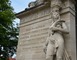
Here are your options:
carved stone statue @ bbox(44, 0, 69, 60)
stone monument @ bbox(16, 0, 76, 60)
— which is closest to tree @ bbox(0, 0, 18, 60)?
stone monument @ bbox(16, 0, 76, 60)

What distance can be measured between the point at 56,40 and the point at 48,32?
115 centimetres

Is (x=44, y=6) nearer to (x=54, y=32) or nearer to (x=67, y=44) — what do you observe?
(x=54, y=32)

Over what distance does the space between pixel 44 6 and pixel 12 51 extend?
13.5 meters

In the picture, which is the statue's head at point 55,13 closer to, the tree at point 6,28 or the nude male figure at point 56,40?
the nude male figure at point 56,40

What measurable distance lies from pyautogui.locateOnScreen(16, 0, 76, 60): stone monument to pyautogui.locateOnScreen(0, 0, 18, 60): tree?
8.67 meters

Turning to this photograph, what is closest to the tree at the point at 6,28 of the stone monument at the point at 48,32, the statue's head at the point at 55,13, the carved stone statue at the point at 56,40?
the stone monument at the point at 48,32

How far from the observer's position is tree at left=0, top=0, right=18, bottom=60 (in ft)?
57.4

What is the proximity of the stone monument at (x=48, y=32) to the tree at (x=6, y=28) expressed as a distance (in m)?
8.67

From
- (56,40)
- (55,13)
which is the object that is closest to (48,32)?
(55,13)

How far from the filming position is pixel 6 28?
19125 mm

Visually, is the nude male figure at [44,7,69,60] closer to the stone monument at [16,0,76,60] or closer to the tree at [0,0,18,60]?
the stone monument at [16,0,76,60]

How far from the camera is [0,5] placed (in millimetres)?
17812

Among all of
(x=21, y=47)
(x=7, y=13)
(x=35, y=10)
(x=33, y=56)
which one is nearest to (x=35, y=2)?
(x=35, y=10)

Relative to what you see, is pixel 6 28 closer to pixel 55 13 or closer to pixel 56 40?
pixel 55 13
